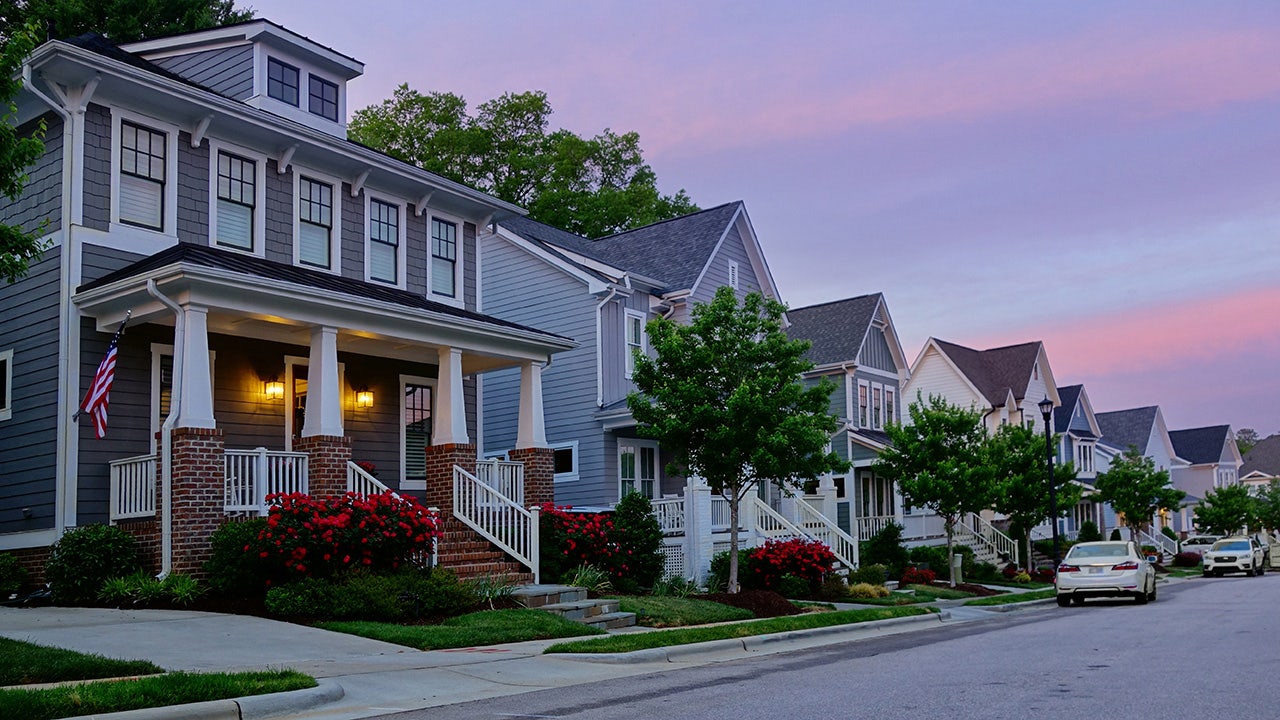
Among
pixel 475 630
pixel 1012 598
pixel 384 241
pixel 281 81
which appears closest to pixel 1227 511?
pixel 1012 598

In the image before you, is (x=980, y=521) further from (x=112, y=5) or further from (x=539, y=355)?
(x=112, y=5)

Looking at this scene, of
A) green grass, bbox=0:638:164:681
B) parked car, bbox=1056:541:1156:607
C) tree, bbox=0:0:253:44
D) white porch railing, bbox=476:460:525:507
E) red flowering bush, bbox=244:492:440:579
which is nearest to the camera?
green grass, bbox=0:638:164:681

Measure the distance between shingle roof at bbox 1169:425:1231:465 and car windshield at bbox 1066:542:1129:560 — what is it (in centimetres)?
6102

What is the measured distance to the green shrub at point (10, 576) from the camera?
16.7 m

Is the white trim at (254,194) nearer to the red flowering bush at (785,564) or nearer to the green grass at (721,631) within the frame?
the green grass at (721,631)

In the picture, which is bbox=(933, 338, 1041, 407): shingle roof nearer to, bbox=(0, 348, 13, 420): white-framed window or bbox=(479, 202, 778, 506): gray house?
bbox=(479, 202, 778, 506): gray house

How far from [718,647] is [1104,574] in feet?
46.4

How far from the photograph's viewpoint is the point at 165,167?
18.7m

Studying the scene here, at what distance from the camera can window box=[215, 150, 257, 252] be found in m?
19.6

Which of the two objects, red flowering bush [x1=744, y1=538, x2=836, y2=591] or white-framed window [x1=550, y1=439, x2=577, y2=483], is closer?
red flowering bush [x1=744, y1=538, x2=836, y2=591]

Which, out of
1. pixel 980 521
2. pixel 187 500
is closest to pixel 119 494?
pixel 187 500

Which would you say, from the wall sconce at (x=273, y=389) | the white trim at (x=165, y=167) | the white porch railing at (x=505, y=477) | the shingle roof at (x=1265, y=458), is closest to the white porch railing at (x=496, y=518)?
the white porch railing at (x=505, y=477)

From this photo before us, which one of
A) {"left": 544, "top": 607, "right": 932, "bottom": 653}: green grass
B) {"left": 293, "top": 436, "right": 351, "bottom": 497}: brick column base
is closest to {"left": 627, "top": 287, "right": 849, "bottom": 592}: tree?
{"left": 544, "top": 607, "right": 932, "bottom": 653}: green grass

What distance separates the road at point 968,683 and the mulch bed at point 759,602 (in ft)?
10.5
